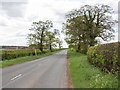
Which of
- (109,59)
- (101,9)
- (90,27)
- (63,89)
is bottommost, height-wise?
(63,89)

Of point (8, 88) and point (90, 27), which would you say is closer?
point (8, 88)

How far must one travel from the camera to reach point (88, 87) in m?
14.2

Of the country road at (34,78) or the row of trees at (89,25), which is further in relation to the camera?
the row of trees at (89,25)

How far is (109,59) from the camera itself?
1903 centimetres

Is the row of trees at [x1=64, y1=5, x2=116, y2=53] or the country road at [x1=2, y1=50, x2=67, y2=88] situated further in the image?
the row of trees at [x1=64, y1=5, x2=116, y2=53]

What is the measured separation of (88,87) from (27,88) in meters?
3.13

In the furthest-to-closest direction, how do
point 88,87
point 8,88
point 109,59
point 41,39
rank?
point 41,39
point 109,59
point 8,88
point 88,87

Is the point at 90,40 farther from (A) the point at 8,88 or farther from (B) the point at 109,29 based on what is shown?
(A) the point at 8,88

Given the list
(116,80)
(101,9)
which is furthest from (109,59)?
(101,9)

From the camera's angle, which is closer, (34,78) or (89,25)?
(34,78)

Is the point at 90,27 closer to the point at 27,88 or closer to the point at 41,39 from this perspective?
the point at 41,39

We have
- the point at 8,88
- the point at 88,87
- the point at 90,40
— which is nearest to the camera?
the point at 88,87

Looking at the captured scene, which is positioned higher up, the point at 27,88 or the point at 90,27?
the point at 90,27

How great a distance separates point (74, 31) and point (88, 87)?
167ft
